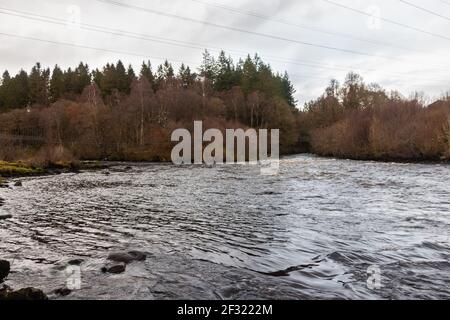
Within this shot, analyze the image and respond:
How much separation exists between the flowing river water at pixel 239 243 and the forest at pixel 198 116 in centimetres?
3259

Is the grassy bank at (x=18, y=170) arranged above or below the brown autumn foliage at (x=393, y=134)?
below

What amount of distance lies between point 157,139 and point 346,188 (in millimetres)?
48317

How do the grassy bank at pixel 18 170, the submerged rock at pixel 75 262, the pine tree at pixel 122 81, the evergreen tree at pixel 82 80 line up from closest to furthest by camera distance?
the submerged rock at pixel 75 262, the grassy bank at pixel 18 170, the pine tree at pixel 122 81, the evergreen tree at pixel 82 80

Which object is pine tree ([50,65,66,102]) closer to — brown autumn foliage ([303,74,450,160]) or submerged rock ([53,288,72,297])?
brown autumn foliage ([303,74,450,160])

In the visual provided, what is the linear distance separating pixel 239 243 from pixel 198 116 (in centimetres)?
6530

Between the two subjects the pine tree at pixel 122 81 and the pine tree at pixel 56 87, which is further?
the pine tree at pixel 56 87

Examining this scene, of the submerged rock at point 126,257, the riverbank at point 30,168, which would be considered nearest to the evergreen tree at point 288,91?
the riverbank at point 30,168

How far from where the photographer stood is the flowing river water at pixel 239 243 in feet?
27.0

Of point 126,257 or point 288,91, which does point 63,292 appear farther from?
point 288,91

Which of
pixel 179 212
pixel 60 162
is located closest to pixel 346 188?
pixel 179 212

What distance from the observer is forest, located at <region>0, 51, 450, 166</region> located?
53438 millimetres

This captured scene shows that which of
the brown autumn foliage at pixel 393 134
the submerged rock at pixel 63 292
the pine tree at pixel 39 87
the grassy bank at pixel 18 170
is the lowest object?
the submerged rock at pixel 63 292

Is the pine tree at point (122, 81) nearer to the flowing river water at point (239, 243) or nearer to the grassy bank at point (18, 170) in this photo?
the grassy bank at point (18, 170)
